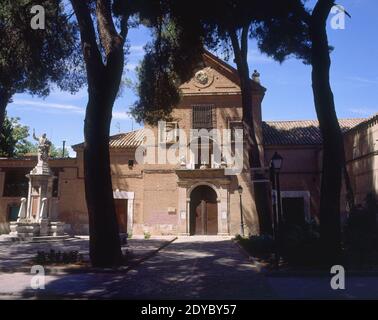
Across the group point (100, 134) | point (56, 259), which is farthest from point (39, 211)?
point (100, 134)

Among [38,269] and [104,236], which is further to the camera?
[104,236]

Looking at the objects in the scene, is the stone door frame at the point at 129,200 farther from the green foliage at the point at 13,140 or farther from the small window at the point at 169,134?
the green foliage at the point at 13,140

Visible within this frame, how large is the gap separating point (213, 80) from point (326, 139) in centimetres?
1498

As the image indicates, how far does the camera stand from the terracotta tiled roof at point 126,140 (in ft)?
76.8

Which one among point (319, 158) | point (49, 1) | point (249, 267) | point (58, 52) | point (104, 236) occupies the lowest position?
point (249, 267)

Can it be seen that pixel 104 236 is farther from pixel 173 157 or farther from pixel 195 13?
pixel 173 157

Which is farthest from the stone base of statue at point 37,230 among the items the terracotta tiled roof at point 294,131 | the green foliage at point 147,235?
the terracotta tiled roof at point 294,131

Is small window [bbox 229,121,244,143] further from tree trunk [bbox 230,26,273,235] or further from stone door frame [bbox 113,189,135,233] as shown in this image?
stone door frame [bbox 113,189,135,233]

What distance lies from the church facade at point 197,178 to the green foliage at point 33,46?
9.58 m

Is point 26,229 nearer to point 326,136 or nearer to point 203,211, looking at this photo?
point 203,211

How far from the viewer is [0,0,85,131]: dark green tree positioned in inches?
468

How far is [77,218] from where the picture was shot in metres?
22.9
